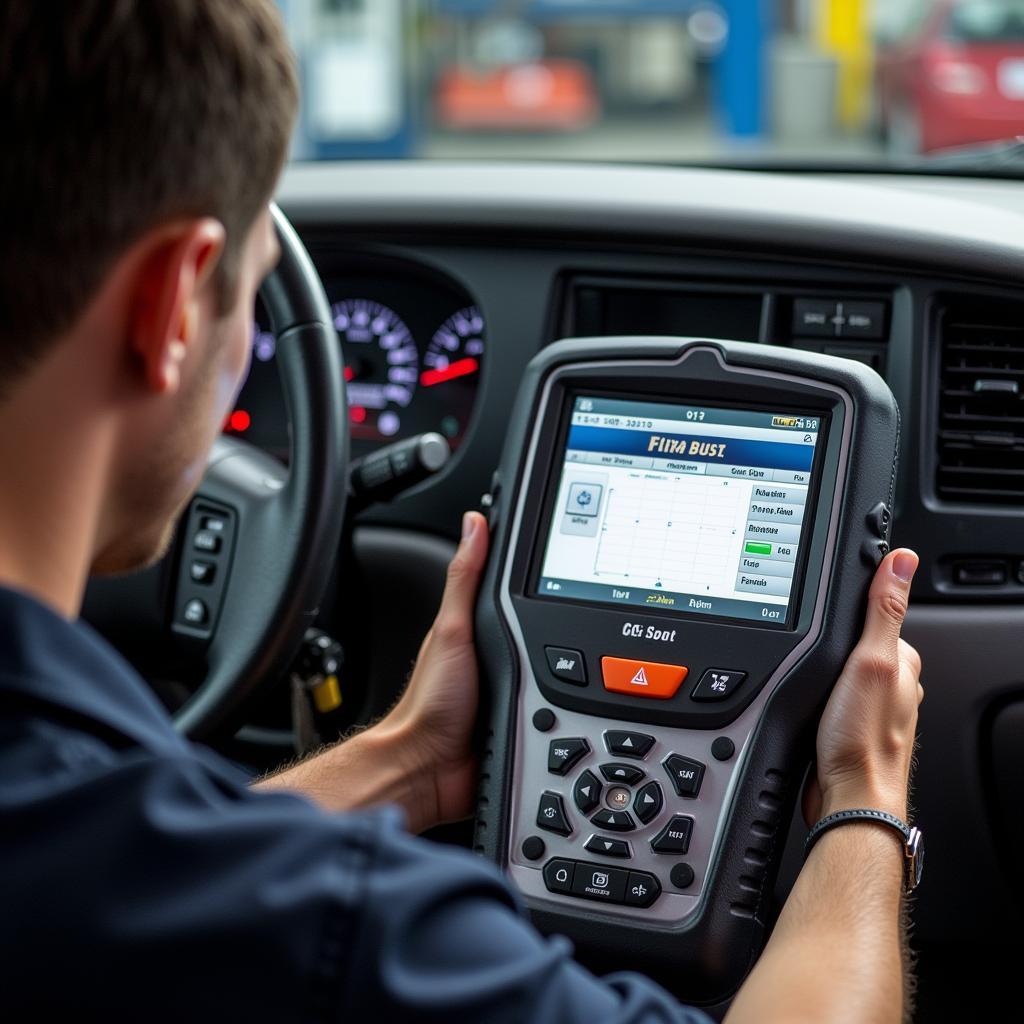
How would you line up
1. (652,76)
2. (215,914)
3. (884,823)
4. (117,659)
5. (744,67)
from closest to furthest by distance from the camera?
(215,914) < (117,659) < (884,823) < (744,67) < (652,76)

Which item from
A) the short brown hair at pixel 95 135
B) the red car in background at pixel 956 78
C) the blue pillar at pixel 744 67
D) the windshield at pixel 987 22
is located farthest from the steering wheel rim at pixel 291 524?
the blue pillar at pixel 744 67

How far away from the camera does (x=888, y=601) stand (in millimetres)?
1312

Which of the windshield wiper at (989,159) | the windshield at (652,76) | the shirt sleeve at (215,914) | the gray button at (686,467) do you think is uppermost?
the windshield wiper at (989,159)

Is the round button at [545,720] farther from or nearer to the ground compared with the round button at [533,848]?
farther from the ground

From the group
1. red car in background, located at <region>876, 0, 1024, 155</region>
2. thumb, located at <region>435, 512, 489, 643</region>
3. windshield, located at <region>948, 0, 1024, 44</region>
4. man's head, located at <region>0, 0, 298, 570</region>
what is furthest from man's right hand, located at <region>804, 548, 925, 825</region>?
windshield, located at <region>948, 0, 1024, 44</region>

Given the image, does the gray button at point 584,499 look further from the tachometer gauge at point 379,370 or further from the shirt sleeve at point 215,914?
the shirt sleeve at point 215,914

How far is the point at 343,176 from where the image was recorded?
208 centimetres

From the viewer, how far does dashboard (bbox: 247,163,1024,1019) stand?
174 centimetres

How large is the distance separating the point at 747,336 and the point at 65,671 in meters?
1.24

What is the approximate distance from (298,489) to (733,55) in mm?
10554

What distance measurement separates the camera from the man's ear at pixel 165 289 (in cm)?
79

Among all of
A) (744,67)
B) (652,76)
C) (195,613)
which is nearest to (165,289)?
(195,613)

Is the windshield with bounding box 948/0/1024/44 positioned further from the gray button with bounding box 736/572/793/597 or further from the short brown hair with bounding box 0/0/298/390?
the short brown hair with bounding box 0/0/298/390

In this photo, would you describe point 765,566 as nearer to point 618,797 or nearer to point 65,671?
point 618,797
